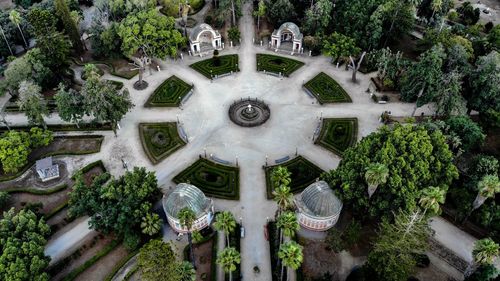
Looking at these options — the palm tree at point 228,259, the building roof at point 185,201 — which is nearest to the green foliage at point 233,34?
the building roof at point 185,201

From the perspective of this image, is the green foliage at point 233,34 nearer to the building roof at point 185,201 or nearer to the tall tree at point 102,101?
the tall tree at point 102,101

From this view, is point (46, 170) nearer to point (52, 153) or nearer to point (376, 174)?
point (52, 153)

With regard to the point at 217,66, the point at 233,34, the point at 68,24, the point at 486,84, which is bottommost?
the point at 217,66

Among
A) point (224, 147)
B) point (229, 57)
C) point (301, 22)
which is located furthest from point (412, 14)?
point (224, 147)

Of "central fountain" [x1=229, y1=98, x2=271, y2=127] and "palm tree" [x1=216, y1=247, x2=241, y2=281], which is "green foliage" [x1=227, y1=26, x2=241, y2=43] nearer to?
"central fountain" [x1=229, y1=98, x2=271, y2=127]

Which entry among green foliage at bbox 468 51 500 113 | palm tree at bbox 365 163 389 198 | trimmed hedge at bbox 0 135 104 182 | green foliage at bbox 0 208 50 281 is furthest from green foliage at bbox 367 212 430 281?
trimmed hedge at bbox 0 135 104 182

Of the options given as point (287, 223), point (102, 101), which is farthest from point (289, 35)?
point (287, 223)
